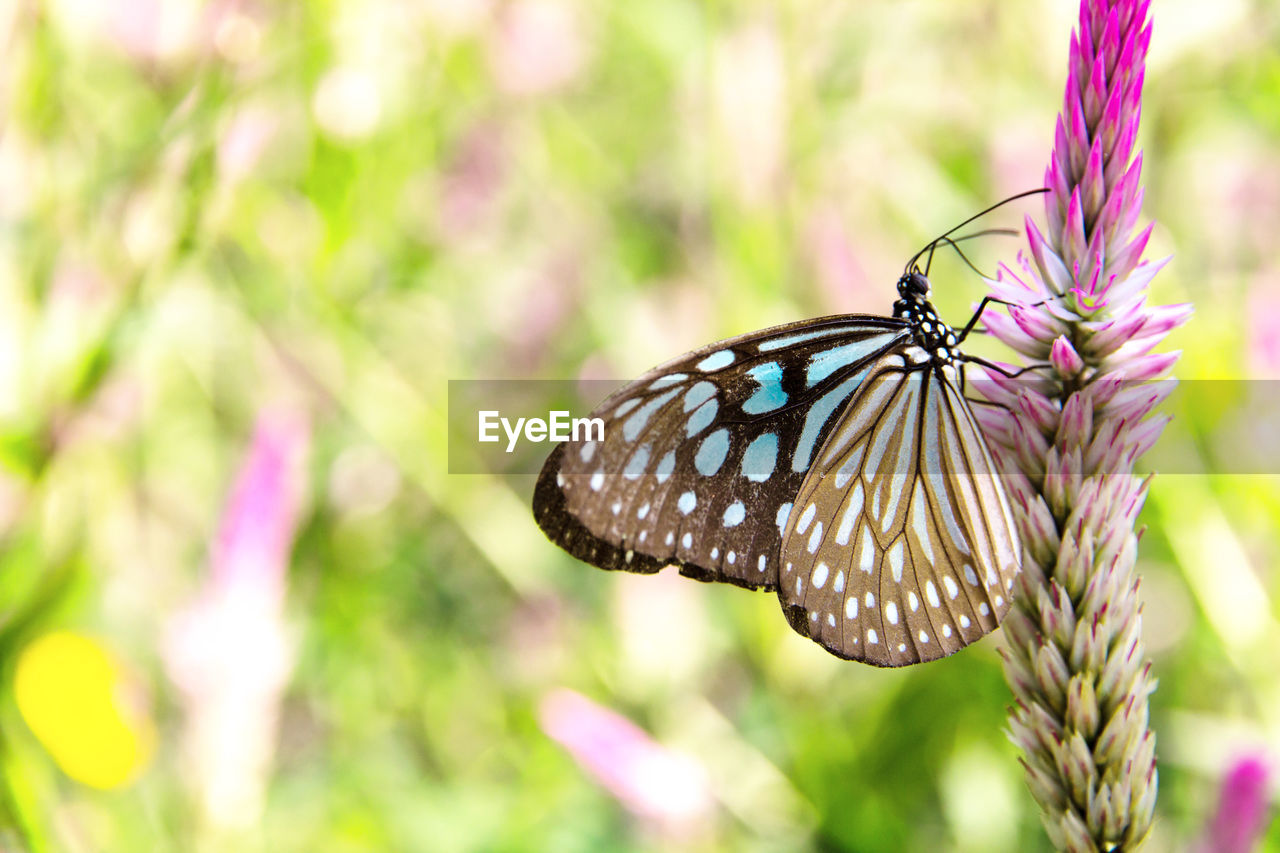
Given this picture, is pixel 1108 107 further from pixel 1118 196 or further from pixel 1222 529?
pixel 1222 529

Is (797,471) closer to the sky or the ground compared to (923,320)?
closer to the ground

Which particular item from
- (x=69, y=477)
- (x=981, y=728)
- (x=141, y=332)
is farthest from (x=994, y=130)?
(x=69, y=477)

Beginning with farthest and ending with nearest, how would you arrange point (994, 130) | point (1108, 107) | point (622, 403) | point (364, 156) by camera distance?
point (994, 130)
point (364, 156)
point (622, 403)
point (1108, 107)

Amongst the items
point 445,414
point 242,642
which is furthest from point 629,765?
point 445,414

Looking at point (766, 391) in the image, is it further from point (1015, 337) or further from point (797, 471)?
point (1015, 337)

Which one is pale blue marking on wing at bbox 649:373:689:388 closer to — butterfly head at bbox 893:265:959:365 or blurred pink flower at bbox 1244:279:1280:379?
butterfly head at bbox 893:265:959:365

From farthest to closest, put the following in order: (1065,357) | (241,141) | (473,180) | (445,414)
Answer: (473,180) < (445,414) < (241,141) < (1065,357)
